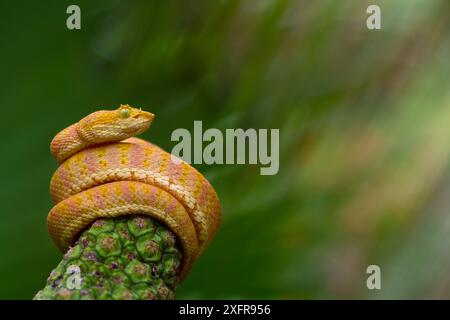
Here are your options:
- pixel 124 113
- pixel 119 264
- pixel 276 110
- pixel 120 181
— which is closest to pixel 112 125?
pixel 124 113

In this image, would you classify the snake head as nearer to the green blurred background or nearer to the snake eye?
the snake eye

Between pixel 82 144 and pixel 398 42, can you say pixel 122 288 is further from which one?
pixel 398 42

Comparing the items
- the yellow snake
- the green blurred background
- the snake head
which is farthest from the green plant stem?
the green blurred background

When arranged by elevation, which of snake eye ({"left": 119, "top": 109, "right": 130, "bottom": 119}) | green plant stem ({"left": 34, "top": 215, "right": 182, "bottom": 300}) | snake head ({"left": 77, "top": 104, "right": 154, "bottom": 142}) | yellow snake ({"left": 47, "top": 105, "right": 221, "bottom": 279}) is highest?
snake eye ({"left": 119, "top": 109, "right": 130, "bottom": 119})

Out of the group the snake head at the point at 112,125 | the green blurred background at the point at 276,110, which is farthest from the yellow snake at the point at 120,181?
the green blurred background at the point at 276,110

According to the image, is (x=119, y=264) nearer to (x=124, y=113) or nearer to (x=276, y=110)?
(x=124, y=113)

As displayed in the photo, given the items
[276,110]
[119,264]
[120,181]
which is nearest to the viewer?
[119,264]
